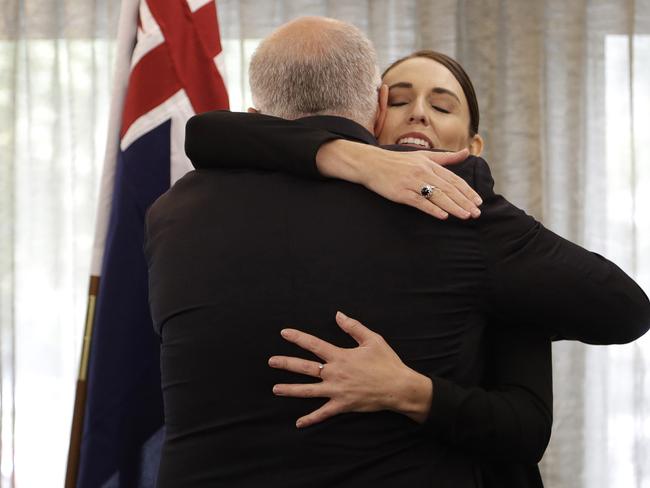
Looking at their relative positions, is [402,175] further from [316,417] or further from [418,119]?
[418,119]

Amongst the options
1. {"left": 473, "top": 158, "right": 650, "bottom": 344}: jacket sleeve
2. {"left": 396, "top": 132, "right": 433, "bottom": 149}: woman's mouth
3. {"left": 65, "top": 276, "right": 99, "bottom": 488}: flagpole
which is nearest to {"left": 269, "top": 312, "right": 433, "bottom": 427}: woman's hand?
{"left": 473, "top": 158, "right": 650, "bottom": 344}: jacket sleeve

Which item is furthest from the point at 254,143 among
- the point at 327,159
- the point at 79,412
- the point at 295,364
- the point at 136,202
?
the point at 79,412

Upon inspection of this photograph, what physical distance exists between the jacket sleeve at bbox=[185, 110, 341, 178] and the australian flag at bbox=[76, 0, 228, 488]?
0.81 meters

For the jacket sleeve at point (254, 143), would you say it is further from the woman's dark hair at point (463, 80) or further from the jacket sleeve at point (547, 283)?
the woman's dark hair at point (463, 80)

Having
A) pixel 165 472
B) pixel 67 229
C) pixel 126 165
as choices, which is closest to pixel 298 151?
pixel 165 472

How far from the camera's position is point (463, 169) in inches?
49.1

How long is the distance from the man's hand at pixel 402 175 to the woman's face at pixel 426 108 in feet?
2.24

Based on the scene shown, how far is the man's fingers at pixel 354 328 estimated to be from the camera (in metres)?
1.14

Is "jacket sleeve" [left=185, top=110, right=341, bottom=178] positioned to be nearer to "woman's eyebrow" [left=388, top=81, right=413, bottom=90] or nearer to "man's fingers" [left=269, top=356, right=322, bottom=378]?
"man's fingers" [left=269, top=356, right=322, bottom=378]

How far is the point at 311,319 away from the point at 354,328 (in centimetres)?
6

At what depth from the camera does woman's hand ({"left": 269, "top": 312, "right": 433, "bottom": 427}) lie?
113 cm

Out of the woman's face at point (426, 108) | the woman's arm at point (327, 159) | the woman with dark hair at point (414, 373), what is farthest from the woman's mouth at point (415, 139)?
the woman's arm at point (327, 159)

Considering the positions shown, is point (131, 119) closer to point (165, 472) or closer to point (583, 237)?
point (165, 472)

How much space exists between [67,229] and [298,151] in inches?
84.7
